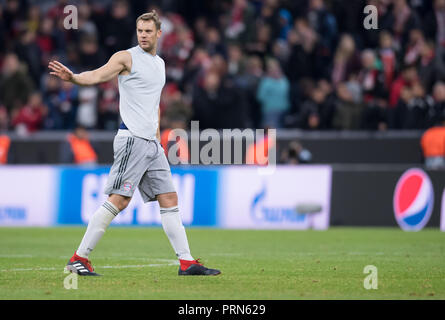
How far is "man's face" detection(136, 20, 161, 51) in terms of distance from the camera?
8.50 metres

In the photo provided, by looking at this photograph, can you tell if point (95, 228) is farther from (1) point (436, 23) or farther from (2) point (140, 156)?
(1) point (436, 23)

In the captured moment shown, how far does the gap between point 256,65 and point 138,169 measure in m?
12.3

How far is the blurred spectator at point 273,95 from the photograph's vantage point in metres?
20.0

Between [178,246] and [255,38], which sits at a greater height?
[255,38]

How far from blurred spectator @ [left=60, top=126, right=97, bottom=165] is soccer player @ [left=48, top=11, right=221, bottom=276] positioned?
1124 cm

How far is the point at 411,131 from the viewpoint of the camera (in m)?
19.0

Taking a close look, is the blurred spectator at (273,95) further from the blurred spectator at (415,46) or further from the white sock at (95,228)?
the white sock at (95,228)

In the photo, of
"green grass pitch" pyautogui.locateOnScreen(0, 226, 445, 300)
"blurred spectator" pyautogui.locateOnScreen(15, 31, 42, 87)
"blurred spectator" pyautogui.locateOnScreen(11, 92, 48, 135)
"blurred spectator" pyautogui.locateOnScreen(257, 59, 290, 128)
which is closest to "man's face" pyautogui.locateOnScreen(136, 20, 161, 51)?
"green grass pitch" pyautogui.locateOnScreen(0, 226, 445, 300)

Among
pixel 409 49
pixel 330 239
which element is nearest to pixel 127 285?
pixel 330 239

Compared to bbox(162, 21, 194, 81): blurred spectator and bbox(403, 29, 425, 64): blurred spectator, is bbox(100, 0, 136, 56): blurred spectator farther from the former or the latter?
bbox(403, 29, 425, 64): blurred spectator

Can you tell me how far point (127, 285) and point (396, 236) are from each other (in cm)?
783

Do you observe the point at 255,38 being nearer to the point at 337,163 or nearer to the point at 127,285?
the point at 337,163

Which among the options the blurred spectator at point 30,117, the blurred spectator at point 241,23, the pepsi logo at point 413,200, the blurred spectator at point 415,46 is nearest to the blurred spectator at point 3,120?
the blurred spectator at point 30,117

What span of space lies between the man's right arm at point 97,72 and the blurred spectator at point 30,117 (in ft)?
43.2
